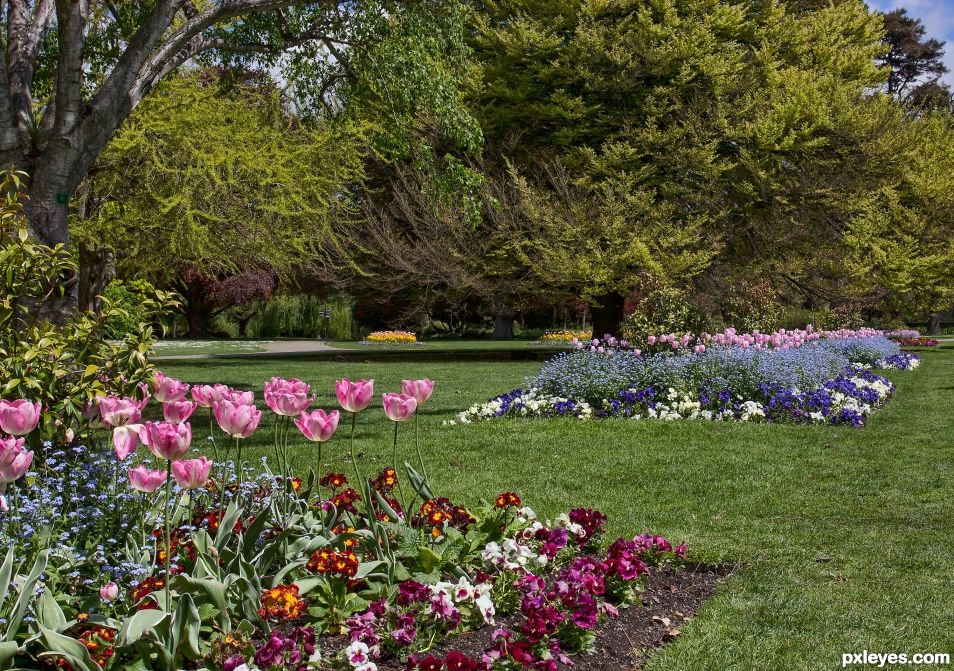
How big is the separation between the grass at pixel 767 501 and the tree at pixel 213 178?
8.61ft

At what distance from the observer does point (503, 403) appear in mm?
10141

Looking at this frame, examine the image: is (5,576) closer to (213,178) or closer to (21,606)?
(21,606)

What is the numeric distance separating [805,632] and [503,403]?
266 inches

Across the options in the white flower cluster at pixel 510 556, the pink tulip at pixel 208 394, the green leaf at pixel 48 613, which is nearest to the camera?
the green leaf at pixel 48 613

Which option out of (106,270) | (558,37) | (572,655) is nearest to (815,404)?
(572,655)

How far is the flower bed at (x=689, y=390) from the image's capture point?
9516mm

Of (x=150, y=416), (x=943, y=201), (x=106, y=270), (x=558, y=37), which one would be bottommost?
(x=150, y=416)

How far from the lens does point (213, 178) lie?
1062 cm

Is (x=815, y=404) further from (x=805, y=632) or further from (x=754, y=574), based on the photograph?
(x=805, y=632)

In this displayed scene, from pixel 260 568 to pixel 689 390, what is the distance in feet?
24.4

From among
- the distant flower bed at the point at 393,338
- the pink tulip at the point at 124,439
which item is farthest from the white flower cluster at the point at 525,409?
the distant flower bed at the point at 393,338

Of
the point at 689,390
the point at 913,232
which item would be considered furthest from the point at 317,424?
the point at 913,232

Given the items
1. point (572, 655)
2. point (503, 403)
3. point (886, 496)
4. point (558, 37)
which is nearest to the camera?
point (572, 655)

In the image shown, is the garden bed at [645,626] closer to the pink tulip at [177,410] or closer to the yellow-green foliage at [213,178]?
the pink tulip at [177,410]
